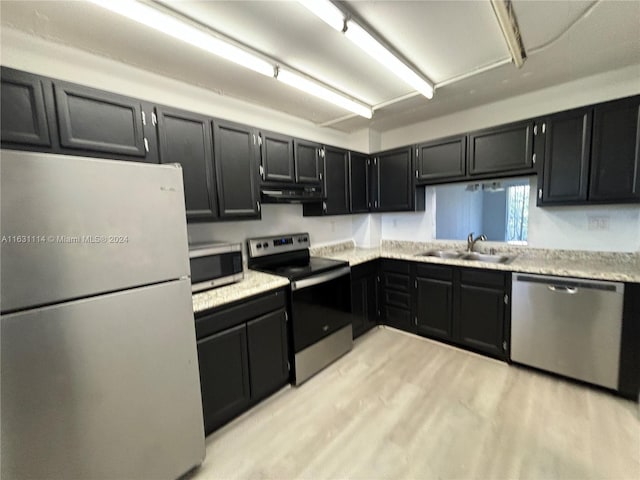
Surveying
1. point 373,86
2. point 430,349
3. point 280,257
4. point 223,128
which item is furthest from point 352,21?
point 430,349

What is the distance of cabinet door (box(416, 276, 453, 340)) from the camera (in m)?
2.75

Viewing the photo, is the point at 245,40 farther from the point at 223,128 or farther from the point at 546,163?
the point at 546,163

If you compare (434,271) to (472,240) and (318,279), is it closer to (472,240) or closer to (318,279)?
(472,240)

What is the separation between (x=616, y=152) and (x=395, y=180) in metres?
1.91

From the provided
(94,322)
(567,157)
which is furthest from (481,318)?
(94,322)

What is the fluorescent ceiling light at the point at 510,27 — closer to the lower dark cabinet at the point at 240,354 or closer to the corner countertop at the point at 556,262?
the corner countertop at the point at 556,262

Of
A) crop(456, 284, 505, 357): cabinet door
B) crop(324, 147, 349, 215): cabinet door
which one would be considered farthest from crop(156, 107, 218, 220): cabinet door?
crop(456, 284, 505, 357): cabinet door

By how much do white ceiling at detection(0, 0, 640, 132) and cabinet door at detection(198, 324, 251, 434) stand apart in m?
2.00

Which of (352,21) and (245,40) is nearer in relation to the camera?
(352,21)

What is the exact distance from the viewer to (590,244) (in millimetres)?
2430

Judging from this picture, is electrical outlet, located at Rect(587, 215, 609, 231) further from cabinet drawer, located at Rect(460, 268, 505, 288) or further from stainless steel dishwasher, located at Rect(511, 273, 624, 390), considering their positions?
cabinet drawer, located at Rect(460, 268, 505, 288)

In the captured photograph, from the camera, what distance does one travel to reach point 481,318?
2553mm

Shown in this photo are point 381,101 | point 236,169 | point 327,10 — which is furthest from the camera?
point 381,101

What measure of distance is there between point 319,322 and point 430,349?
134cm
